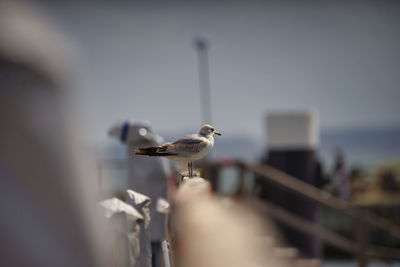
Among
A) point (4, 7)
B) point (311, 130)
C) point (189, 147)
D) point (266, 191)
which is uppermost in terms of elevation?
point (4, 7)

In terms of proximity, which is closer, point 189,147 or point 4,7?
point 4,7

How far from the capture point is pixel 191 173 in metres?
2.38

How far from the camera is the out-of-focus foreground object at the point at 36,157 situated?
110 cm

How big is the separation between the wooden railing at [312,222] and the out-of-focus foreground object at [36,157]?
605 cm

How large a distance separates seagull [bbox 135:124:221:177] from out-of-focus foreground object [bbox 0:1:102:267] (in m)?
1.01

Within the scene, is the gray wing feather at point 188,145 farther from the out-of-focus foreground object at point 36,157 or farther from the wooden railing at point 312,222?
the wooden railing at point 312,222

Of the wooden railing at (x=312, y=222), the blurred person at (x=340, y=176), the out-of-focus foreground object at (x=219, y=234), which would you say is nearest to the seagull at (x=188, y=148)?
the out-of-focus foreground object at (x=219, y=234)

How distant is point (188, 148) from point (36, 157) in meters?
1.13

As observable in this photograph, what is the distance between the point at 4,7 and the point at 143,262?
5.07 ft

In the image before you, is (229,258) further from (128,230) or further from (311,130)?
(128,230)

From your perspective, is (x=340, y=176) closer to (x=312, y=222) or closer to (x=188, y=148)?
(x=312, y=222)

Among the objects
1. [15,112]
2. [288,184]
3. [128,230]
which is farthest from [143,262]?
[288,184]

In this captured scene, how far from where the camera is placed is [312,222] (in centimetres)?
759

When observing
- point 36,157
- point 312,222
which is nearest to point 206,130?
point 36,157
